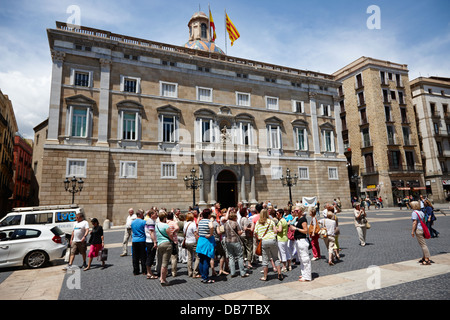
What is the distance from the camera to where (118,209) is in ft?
72.1

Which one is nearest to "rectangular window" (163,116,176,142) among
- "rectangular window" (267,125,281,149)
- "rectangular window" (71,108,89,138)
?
"rectangular window" (71,108,89,138)

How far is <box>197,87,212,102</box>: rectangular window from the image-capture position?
26750 mm

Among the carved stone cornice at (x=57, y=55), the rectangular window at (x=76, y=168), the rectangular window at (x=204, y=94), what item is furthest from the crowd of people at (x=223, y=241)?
the rectangular window at (x=204, y=94)

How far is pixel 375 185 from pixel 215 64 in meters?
28.8

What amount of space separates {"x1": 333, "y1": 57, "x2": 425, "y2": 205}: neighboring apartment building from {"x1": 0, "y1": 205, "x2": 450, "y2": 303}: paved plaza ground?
32.8 meters

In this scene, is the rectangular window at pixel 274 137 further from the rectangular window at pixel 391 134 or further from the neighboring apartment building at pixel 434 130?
the neighboring apartment building at pixel 434 130

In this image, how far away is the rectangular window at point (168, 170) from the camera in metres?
24.0

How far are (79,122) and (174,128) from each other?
8.11 meters

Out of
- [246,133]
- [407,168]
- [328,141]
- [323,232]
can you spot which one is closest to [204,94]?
[246,133]

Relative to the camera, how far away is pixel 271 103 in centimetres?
2997

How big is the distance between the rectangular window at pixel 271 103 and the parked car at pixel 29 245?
2469cm

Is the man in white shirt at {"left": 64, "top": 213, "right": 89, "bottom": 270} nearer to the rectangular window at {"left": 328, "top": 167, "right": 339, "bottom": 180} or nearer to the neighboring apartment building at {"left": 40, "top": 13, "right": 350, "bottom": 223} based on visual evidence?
the neighboring apartment building at {"left": 40, "top": 13, "right": 350, "bottom": 223}

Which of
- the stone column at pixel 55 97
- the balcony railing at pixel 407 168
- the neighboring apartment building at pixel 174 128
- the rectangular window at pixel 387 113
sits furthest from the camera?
the rectangular window at pixel 387 113
